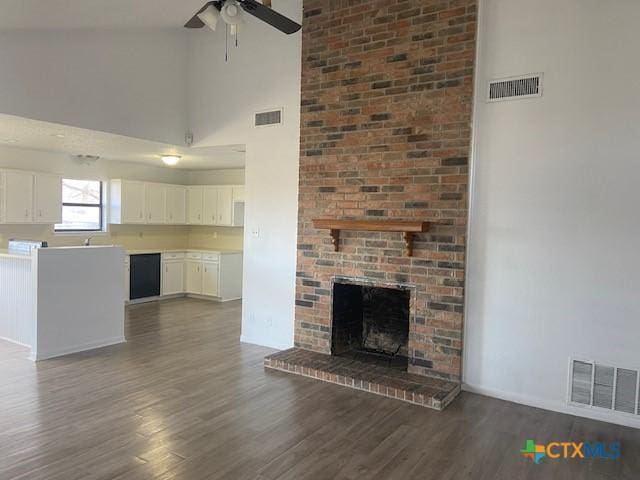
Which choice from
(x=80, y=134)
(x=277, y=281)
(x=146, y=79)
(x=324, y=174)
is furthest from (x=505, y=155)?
(x=80, y=134)

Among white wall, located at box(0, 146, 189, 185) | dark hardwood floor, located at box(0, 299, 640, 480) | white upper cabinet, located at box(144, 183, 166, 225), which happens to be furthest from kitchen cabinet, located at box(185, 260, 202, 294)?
dark hardwood floor, located at box(0, 299, 640, 480)

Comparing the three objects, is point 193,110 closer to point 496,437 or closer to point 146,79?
point 146,79

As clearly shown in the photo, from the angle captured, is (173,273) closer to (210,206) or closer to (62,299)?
(210,206)

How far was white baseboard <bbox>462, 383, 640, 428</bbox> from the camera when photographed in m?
3.62

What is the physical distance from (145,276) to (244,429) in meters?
5.39

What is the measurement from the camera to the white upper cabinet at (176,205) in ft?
28.9

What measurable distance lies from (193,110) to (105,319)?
283 cm

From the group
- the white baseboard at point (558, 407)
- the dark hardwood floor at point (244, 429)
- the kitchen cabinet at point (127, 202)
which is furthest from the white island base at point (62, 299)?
the white baseboard at point (558, 407)

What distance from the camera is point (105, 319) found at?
18.2 feet

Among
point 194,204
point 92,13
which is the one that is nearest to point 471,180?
point 92,13

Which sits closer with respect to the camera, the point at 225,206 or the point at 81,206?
the point at 81,206

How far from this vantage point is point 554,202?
12.7 feet

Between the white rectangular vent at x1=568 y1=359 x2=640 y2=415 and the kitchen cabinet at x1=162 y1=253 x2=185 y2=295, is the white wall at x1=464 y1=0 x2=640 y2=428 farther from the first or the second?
the kitchen cabinet at x1=162 y1=253 x2=185 y2=295

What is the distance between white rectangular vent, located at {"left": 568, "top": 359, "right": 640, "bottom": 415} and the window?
23.7 ft
